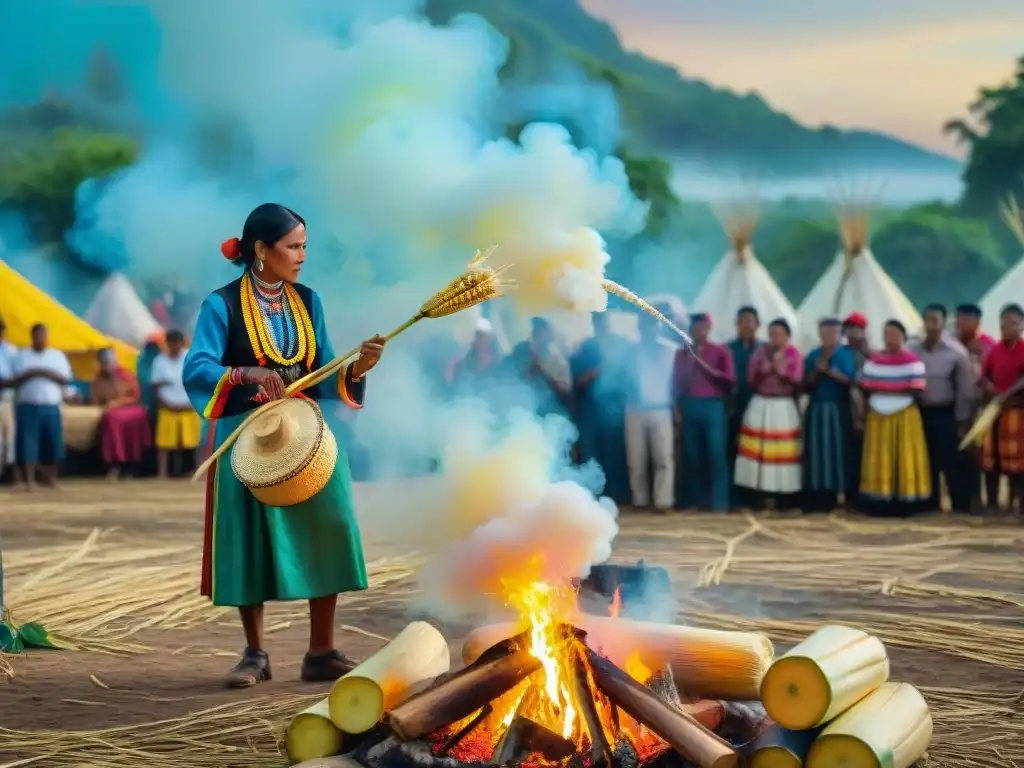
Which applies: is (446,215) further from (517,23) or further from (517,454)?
(517,23)

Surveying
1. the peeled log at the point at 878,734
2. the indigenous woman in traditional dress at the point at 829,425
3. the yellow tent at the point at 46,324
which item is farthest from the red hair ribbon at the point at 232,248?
the yellow tent at the point at 46,324

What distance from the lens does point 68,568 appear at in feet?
27.6

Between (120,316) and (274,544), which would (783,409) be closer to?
(274,544)

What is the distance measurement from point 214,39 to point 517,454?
3.16 meters

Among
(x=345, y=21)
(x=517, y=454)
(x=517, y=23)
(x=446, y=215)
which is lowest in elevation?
(x=517, y=454)

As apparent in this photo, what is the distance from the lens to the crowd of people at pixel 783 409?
36.2 ft

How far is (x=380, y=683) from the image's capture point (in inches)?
167

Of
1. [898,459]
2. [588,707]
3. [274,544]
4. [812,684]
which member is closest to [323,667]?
[274,544]

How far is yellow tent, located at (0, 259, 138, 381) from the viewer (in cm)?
1562

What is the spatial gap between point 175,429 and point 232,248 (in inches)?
400

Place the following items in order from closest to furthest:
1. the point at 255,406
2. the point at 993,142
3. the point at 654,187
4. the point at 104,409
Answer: the point at 255,406 → the point at 104,409 → the point at 654,187 → the point at 993,142

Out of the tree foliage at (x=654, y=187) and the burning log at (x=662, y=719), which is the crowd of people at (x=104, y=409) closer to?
the burning log at (x=662, y=719)

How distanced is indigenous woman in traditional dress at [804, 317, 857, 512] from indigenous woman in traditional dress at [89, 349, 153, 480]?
7.81 m

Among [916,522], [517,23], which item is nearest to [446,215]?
[916,522]
